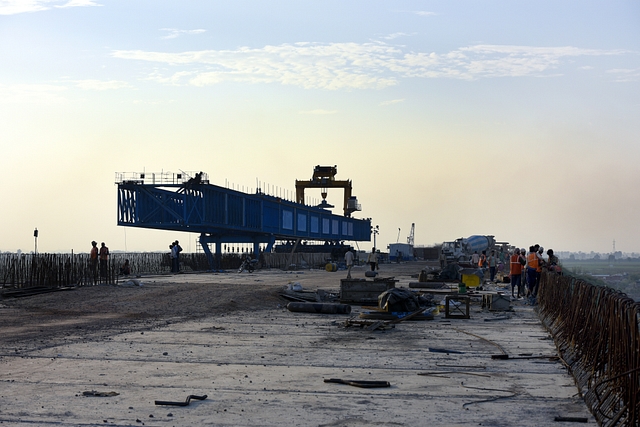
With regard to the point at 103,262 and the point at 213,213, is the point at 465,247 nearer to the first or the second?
the point at 213,213

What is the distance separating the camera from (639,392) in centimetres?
632

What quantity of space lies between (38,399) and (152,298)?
1570cm

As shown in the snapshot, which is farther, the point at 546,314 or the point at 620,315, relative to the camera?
the point at 546,314

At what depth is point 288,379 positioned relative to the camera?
989cm

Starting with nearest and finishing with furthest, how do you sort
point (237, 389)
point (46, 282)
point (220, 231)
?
point (237, 389) → point (46, 282) → point (220, 231)

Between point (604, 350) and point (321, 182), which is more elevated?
point (321, 182)

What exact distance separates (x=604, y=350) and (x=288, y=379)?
3.96 m

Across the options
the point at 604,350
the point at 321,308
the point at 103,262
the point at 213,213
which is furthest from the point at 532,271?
the point at 213,213

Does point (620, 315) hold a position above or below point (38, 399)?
above

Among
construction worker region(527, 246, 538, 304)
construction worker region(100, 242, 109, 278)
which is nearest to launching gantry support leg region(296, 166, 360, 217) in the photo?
construction worker region(100, 242, 109, 278)

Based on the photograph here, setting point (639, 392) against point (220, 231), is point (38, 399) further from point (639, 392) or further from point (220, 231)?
point (220, 231)

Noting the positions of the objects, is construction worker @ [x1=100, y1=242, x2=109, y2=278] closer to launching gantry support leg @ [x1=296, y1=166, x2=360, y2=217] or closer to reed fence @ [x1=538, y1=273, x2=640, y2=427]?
reed fence @ [x1=538, y1=273, x2=640, y2=427]

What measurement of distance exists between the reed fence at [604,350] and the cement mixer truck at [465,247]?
1909 inches

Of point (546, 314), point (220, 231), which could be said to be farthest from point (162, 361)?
point (220, 231)
